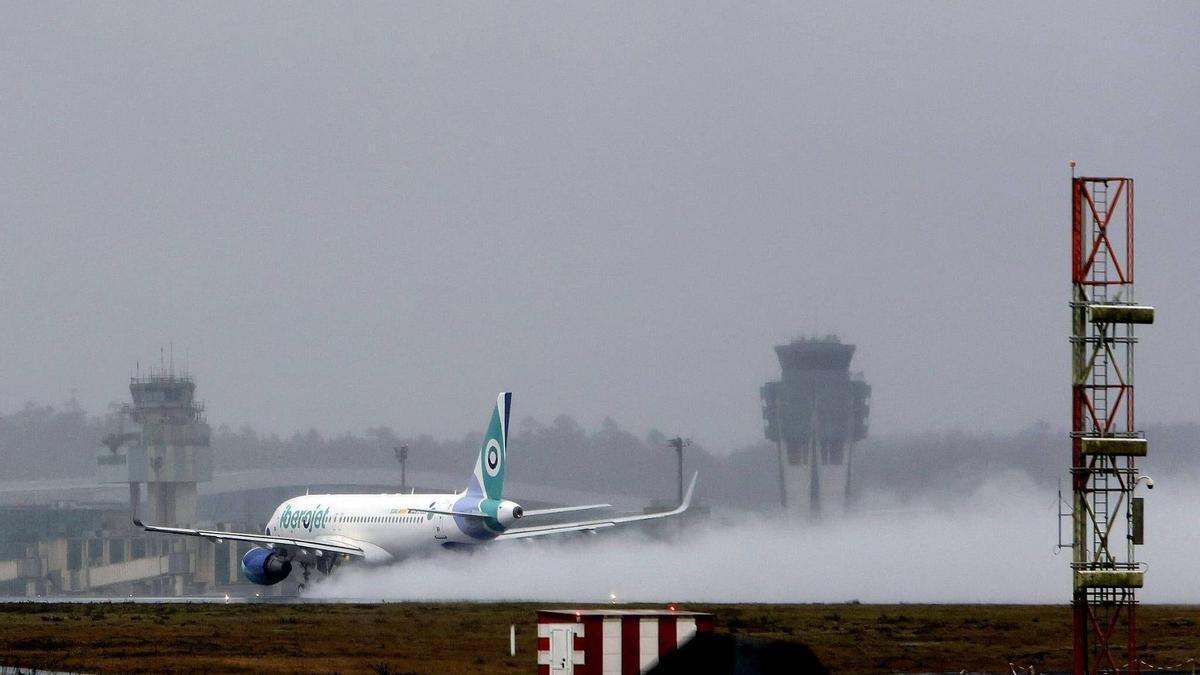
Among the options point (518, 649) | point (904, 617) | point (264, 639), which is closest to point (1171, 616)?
point (904, 617)

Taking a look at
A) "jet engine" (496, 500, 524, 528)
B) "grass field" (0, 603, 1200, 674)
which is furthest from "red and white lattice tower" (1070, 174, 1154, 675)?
"jet engine" (496, 500, 524, 528)

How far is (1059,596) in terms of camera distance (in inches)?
3767

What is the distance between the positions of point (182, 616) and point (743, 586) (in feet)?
117

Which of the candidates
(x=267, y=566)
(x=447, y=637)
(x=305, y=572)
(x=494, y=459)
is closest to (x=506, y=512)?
(x=494, y=459)

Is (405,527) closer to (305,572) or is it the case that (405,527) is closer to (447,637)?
(305,572)

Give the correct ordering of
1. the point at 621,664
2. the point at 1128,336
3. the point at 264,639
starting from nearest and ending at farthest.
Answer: the point at 621,664 < the point at 1128,336 < the point at 264,639

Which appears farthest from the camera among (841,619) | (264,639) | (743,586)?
(743,586)

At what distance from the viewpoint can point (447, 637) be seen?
72500 millimetres

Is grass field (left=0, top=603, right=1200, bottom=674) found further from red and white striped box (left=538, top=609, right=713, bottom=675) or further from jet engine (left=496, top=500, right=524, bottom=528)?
jet engine (left=496, top=500, right=524, bottom=528)

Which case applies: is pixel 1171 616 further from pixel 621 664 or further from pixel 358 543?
pixel 358 543

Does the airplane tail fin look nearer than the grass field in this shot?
No

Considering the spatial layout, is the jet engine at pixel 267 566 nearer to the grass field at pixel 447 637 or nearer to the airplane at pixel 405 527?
the airplane at pixel 405 527

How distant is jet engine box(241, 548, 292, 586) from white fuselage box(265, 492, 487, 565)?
17.7 feet

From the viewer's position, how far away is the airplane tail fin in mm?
113750
